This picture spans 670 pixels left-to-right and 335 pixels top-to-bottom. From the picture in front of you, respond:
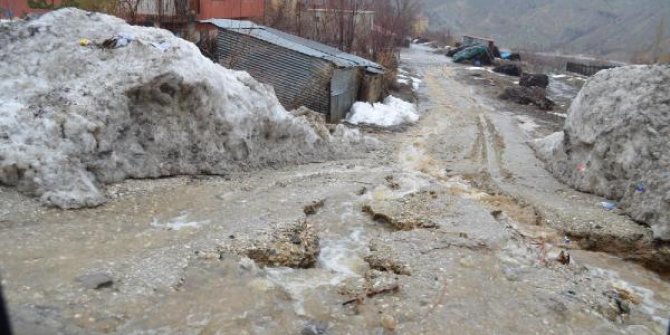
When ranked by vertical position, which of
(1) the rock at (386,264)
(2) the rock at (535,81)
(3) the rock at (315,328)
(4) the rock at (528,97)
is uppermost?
(2) the rock at (535,81)

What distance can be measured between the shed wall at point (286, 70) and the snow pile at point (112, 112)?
2887 millimetres

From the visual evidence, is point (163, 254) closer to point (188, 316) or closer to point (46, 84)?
point (188, 316)

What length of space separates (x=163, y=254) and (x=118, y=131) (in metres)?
2.14

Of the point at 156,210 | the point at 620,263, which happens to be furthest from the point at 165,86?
the point at 620,263

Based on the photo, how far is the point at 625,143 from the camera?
713cm

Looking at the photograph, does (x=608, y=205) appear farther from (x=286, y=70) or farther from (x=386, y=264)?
(x=286, y=70)

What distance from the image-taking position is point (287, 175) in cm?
706

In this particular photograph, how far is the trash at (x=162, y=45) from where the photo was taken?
6.56 metres

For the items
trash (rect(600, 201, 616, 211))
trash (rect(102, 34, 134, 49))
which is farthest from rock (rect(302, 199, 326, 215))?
trash (rect(600, 201, 616, 211))

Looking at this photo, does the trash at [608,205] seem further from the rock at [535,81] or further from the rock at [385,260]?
the rock at [535,81]

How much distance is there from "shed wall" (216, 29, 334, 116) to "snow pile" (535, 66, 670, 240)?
466cm

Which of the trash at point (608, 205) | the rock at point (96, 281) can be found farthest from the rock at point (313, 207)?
the trash at point (608, 205)

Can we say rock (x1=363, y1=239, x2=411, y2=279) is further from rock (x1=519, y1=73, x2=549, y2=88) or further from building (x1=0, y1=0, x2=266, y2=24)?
rock (x1=519, y1=73, x2=549, y2=88)

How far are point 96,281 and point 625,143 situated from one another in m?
6.73
